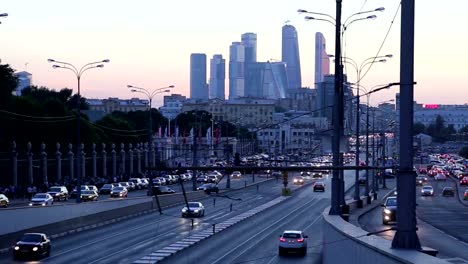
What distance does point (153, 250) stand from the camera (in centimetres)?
3497

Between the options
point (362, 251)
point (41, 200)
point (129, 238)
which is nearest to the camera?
point (362, 251)

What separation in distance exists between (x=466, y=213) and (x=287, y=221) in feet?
41.1

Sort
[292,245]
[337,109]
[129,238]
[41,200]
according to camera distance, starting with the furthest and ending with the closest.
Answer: [41,200] < [129,238] < [292,245] < [337,109]

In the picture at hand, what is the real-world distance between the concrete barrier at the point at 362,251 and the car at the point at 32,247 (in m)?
11.7

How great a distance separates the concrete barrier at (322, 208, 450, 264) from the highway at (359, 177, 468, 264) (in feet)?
8.40

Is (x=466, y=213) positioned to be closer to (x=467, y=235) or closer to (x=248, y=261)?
(x=467, y=235)

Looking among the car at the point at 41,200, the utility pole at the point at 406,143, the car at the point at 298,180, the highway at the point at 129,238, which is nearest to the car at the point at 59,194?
the car at the point at 41,200

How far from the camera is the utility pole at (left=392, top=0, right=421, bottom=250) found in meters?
13.3

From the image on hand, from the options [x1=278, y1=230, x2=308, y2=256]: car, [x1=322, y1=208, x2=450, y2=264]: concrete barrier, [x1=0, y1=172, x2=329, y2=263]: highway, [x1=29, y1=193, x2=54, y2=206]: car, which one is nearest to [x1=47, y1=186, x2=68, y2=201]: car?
[x1=29, y1=193, x2=54, y2=206]: car

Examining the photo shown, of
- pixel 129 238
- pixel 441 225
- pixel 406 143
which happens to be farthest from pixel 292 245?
pixel 406 143

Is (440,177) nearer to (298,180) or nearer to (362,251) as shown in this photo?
(298,180)

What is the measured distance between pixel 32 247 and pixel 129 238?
333 inches

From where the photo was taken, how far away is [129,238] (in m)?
40.4

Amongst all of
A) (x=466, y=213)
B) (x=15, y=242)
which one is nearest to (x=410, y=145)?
(x=15, y=242)
